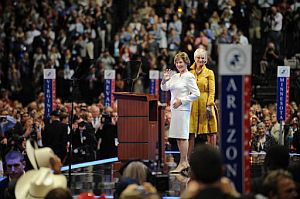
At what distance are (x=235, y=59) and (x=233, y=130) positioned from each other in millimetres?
676

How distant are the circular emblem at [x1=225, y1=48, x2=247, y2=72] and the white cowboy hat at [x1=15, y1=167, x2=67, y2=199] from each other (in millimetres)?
1975

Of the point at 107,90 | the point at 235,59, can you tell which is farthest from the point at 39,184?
the point at 107,90

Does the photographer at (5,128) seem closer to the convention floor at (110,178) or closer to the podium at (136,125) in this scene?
the convention floor at (110,178)

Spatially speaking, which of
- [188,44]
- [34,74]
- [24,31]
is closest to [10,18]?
[24,31]

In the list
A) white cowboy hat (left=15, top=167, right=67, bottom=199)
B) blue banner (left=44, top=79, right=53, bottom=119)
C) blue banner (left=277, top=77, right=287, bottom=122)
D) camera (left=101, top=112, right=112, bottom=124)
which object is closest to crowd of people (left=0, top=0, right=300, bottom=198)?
blue banner (left=44, top=79, right=53, bottom=119)

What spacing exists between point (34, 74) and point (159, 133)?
1368 centimetres

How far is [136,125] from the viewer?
13141mm

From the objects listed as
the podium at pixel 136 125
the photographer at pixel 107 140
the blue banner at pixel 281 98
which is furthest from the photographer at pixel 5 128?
the blue banner at pixel 281 98

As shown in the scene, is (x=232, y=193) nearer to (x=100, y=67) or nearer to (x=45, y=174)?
(x=45, y=174)

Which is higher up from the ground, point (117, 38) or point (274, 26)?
point (274, 26)

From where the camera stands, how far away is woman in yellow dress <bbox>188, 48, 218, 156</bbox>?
13328 mm

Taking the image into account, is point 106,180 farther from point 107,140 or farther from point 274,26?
point 274,26

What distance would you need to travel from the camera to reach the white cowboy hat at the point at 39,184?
876cm

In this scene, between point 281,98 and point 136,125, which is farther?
point 281,98
